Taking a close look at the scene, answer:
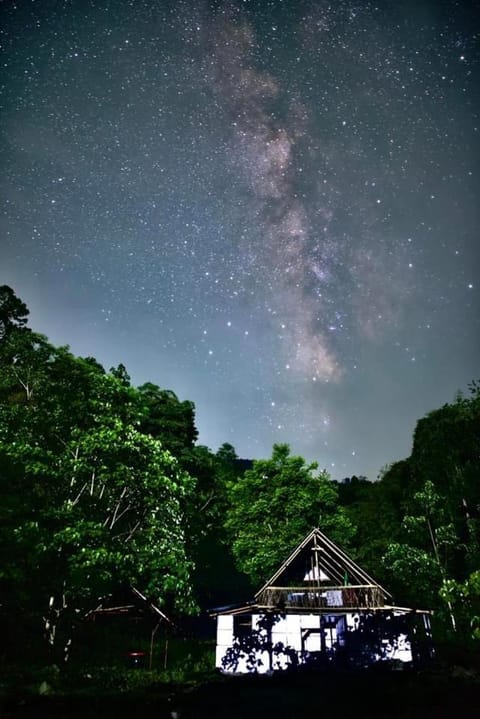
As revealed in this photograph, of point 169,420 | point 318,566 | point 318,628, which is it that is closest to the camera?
point 318,628

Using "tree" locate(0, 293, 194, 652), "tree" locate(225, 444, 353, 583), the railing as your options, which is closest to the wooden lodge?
the railing

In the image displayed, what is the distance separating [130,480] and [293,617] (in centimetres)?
1369

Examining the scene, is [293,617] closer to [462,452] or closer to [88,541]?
[88,541]

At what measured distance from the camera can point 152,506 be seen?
2003 cm

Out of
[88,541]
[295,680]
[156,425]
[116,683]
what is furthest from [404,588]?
[88,541]

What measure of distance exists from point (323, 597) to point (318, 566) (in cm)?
168

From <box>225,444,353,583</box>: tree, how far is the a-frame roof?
8587 mm

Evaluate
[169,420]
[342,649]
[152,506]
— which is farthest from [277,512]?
[152,506]

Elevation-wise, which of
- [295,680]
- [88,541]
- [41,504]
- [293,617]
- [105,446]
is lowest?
[295,680]

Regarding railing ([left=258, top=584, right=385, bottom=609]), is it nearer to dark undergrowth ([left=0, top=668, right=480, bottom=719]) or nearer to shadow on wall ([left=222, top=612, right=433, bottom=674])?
shadow on wall ([left=222, top=612, right=433, bottom=674])

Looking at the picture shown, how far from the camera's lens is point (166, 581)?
16.8 meters

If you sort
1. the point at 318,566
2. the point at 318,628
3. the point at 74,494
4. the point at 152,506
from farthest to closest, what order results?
the point at 318,566 < the point at 318,628 < the point at 152,506 < the point at 74,494

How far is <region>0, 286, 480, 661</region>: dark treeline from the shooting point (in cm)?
1650

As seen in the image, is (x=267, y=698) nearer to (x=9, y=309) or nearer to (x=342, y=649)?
(x=342, y=649)
